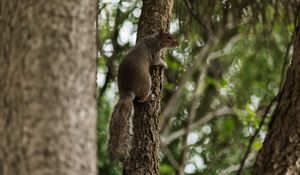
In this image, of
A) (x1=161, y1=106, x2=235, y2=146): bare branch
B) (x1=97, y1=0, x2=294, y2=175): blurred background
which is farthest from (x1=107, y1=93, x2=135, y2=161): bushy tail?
(x1=161, y1=106, x2=235, y2=146): bare branch

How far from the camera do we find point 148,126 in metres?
4.55

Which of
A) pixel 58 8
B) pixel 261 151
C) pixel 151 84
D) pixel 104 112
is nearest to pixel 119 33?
pixel 104 112

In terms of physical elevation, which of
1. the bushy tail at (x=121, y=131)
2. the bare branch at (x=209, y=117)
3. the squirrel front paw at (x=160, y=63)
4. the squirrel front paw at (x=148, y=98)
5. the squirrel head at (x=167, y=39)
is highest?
the squirrel head at (x=167, y=39)

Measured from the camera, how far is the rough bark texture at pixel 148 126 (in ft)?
14.7

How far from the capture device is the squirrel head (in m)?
5.29

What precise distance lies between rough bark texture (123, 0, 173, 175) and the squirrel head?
212mm

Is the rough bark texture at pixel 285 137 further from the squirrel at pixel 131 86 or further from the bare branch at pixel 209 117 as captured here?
the bare branch at pixel 209 117

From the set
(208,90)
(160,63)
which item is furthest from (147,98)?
(208,90)

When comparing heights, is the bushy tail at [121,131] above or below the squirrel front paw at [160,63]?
below

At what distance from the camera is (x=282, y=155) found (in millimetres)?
3117

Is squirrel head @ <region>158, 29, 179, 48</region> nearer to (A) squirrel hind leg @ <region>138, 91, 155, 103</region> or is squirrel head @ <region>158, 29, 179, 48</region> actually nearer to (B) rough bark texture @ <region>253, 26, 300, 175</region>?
(A) squirrel hind leg @ <region>138, 91, 155, 103</region>

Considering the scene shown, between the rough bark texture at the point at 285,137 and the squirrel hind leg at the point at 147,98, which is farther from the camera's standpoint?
the squirrel hind leg at the point at 147,98

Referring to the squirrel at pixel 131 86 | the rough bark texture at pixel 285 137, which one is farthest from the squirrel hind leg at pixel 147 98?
the rough bark texture at pixel 285 137

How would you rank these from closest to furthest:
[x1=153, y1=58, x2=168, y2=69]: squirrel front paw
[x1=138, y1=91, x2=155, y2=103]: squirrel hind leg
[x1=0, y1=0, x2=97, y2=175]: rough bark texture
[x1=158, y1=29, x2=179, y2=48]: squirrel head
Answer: [x1=0, y1=0, x2=97, y2=175]: rough bark texture
[x1=138, y1=91, x2=155, y2=103]: squirrel hind leg
[x1=153, y1=58, x2=168, y2=69]: squirrel front paw
[x1=158, y1=29, x2=179, y2=48]: squirrel head
